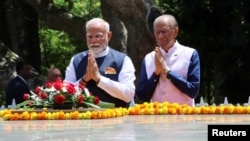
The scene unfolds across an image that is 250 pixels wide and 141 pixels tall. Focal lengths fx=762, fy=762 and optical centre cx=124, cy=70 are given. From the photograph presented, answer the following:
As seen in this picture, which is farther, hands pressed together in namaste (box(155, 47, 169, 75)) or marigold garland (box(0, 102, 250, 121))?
hands pressed together in namaste (box(155, 47, 169, 75))

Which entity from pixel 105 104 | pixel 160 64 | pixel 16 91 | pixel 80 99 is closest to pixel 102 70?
pixel 160 64

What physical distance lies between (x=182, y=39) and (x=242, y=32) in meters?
1.89

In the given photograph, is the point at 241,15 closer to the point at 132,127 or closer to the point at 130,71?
the point at 130,71

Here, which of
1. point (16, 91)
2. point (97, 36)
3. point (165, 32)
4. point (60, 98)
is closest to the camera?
point (60, 98)

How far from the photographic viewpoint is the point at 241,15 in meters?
17.3

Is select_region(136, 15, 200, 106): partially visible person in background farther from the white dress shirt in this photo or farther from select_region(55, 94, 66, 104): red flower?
select_region(55, 94, 66, 104): red flower

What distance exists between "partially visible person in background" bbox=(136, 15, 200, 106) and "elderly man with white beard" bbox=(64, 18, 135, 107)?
0.20 meters

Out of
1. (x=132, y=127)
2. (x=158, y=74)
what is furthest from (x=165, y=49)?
(x=132, y=127)

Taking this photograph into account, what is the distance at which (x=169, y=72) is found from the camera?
6.74m

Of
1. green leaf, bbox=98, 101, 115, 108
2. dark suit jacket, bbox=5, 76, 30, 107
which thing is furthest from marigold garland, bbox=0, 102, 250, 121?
dark suit jacket, bbox=5, 76, 30, 107

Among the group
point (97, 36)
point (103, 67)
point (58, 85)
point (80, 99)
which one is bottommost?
point (80, 99)

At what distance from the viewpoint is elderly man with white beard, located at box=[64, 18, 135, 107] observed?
6570mm

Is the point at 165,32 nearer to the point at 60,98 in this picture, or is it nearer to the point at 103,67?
the point at 103,67

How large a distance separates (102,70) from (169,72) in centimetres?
61
